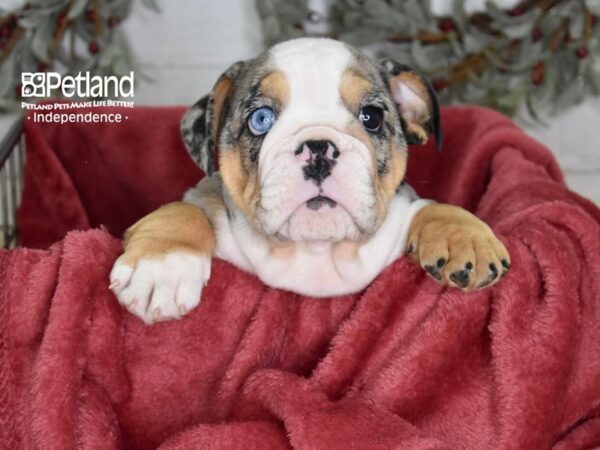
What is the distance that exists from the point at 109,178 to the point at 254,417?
3.10ft

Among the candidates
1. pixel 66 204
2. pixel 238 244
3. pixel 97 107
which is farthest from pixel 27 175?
pixel 238 244

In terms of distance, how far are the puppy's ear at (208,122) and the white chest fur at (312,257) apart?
0.11m

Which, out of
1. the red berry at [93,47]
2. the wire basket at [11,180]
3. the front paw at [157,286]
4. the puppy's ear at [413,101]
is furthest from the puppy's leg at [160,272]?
the red berry at [93,47]

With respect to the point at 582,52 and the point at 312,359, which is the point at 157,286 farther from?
the point at 582,52

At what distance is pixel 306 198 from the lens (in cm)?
102

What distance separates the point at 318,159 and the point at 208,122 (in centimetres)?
27

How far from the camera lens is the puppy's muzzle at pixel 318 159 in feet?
3.32

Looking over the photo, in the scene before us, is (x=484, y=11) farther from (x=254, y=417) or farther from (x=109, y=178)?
(x=254, y=417)

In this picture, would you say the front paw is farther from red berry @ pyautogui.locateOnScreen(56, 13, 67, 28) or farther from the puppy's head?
red berry @ pyautogui.locateOnScreen(56, 13, 67, 28)

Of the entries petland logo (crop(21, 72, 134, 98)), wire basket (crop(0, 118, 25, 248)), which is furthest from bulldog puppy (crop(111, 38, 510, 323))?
petland logo (crop(21, 72, 134, 98))

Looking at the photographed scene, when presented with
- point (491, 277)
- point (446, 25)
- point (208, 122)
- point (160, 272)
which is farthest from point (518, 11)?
point (160, 272)

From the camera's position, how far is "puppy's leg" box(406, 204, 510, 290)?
101 centimetres

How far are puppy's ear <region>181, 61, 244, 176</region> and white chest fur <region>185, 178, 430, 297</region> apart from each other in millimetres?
105

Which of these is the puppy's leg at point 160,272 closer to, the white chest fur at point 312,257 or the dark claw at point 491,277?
the white chest fur at point 312,257
